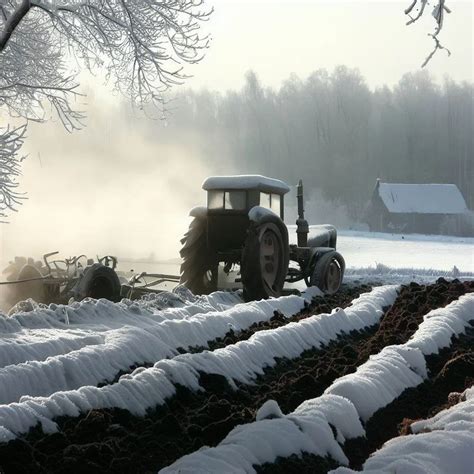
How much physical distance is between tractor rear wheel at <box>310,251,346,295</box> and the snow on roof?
33.4m

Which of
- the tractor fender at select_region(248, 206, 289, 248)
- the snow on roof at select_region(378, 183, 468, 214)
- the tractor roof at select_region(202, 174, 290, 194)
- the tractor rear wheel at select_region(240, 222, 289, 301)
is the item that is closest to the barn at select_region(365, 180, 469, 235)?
the snow on roof at select_region(378, 183, 468, 214)

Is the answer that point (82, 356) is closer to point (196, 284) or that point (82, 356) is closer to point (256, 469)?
point (256, 469)

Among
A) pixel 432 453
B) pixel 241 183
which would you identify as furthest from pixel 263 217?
pixel 432 453

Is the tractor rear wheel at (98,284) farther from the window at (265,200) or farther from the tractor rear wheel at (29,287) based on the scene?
the window at (265,200)

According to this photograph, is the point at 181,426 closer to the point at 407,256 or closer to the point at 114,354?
the point at 114,354

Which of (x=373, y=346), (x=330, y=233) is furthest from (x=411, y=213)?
(x=373, y=346)

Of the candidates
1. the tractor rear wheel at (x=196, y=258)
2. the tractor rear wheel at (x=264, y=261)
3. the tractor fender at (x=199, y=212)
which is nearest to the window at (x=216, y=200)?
the tractor fender at (x=199, y=212)

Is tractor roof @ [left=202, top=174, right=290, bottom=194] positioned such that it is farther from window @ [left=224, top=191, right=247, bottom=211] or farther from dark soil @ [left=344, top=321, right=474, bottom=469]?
dark soil @ [left=344, top=321, right=474, bottom=469]

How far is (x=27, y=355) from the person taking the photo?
19.0 ft

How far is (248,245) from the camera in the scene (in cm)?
947

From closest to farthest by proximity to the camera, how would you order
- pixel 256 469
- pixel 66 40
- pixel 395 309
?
pixel 256 469 < pixel 395 309 < pixel 66 40

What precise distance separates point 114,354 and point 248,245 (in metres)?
4.04

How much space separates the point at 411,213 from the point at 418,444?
42003 millimetres

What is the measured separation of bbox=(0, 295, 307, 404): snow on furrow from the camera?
492 centimetres
